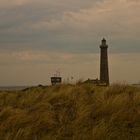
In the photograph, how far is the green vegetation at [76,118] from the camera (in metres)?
10.6

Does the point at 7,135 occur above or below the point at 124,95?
below

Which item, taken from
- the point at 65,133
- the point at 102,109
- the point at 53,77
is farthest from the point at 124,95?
the point at 53,77

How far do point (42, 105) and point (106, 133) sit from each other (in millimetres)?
3748

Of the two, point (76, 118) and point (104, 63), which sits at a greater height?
point (104, 63)

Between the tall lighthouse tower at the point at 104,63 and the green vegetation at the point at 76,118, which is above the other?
the tall lighthouse tower at the point at 104,63

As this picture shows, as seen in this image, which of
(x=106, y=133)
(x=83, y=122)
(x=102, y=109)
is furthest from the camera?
(x=102, y=109)

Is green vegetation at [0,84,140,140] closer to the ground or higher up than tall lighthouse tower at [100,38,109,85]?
closer to the ground

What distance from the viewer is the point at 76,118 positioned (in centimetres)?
1182

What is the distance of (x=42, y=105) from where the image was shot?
13695 millimetres

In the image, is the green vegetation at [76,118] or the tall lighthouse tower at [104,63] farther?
the tall lighthouse tower at [104,63]

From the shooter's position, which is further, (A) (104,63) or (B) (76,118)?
(A) (104,63)

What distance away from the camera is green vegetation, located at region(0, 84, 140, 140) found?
10.6 meters

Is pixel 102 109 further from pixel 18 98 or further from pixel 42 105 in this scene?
pixel 18 98

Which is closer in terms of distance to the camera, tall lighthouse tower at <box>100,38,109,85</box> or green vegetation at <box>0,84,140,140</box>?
green vegetation at <box>0,84,140,140</box>
